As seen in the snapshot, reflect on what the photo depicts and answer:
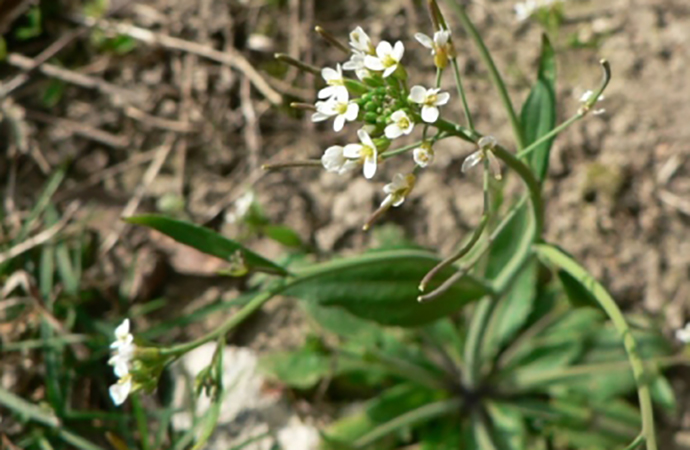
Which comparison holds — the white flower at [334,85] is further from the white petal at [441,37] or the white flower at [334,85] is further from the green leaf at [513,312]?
the green leaf at [513,312]

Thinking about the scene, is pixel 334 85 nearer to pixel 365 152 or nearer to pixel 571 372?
pixel 365 152

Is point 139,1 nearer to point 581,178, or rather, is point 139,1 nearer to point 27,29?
point 27,29

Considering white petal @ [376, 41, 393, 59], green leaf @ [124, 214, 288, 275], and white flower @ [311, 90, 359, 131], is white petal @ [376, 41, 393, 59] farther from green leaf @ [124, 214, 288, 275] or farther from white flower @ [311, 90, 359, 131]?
green leaf @ [124, 214, 288, 275]

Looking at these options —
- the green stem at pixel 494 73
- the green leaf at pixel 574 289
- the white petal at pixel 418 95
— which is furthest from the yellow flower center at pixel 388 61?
the green leaf at pixel 574 289

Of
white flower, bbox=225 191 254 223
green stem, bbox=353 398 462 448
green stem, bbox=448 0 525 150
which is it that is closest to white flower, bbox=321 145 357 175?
green stem, bbox=448 0 525 150

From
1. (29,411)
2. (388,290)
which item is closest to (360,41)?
(388,290)
